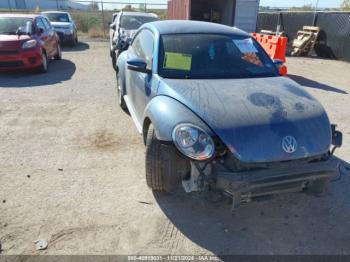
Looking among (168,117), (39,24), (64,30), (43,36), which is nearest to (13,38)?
(43,36)

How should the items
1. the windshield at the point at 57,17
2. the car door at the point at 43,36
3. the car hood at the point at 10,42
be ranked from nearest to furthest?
the car hood at the point at 10,42 → the car door at the point at 43,36 → the windshield at the point at 57,17

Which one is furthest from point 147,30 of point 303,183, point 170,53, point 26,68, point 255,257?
point 26,68

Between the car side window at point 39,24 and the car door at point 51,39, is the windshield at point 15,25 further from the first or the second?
the car door at point 51,39

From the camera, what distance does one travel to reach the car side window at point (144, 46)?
3.93 metres

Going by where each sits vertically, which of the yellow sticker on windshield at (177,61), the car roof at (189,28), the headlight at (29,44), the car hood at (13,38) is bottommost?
the headlight at (29,44)

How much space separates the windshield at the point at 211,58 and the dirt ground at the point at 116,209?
53.4 inches

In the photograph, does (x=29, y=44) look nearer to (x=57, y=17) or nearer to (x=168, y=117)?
(x=168, y=117)

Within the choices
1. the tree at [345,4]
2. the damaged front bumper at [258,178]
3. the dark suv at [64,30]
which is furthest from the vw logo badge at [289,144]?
the tree at [345,4]

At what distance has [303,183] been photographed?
9.07ft

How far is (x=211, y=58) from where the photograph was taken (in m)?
3.75

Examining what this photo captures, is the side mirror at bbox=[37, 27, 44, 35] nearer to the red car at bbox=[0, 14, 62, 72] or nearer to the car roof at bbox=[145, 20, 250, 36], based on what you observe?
the red car at bbox=[0, 14, 62, 72]

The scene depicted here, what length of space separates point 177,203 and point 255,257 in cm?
96

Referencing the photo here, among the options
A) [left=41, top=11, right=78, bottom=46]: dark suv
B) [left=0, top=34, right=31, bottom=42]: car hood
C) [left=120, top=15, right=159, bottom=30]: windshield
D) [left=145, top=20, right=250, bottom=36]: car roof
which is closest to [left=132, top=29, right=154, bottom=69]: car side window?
[left=145, top=20, right=250, bottom=36]: car roof

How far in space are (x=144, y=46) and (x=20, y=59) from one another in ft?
17.3
